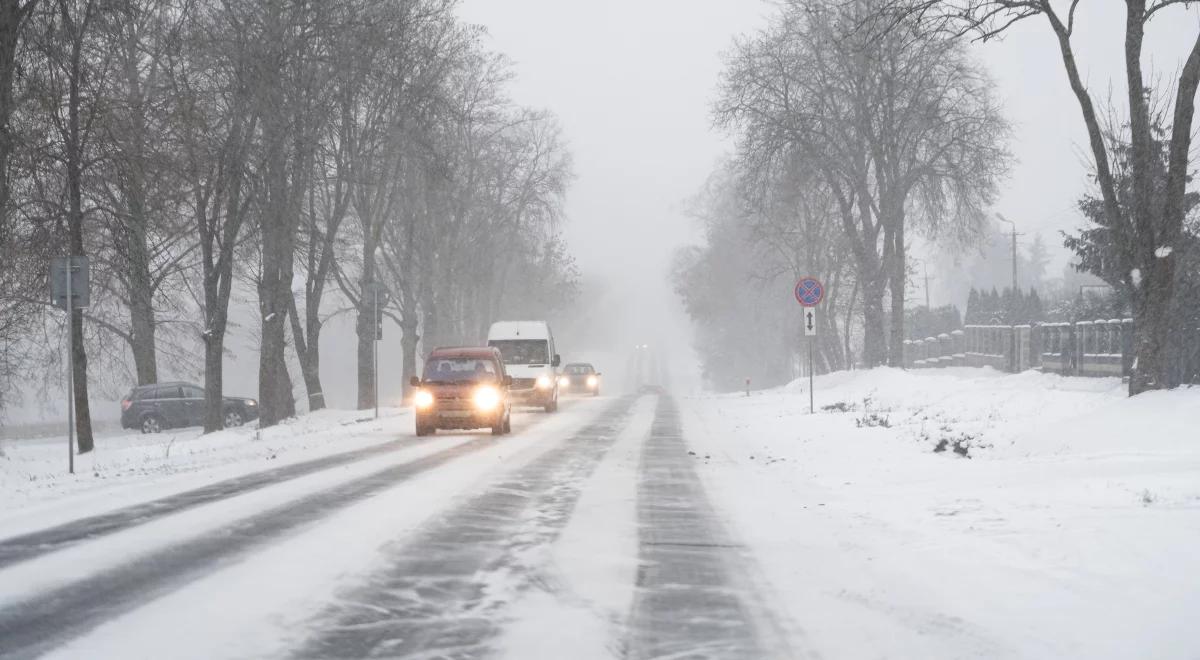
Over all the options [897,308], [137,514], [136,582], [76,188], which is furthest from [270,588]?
[897,308]

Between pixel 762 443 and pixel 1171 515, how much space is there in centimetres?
1236

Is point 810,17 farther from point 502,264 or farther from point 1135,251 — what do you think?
point 502,264

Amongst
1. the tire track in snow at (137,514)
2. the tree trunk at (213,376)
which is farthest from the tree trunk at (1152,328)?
the tree trunk at (213,376)

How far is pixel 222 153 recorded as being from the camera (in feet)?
80.7

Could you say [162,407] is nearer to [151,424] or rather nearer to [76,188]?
[151,424]

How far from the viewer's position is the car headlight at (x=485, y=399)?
22688 millimetres

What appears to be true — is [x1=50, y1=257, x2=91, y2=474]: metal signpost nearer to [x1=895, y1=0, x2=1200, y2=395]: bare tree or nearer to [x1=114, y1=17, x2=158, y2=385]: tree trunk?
[x1=114, y1=17, x2=158, y2=385]: tree trunk

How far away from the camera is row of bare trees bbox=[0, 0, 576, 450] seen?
1827 centimetres

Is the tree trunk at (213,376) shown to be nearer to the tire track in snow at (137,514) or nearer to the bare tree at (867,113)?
the tire track in snow at (137,514)

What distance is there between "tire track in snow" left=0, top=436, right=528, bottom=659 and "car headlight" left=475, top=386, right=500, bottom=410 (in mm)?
11080

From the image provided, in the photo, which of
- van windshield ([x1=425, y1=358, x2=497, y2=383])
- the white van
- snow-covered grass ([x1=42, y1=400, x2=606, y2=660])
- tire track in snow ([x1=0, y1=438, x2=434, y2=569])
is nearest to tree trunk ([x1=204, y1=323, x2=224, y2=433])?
van windshield ([x1=425, y1=358, x2=497, y2=383])

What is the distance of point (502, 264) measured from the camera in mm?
63938

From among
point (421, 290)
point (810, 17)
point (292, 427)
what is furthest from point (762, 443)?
point (421, 290)

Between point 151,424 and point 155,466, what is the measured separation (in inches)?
903
